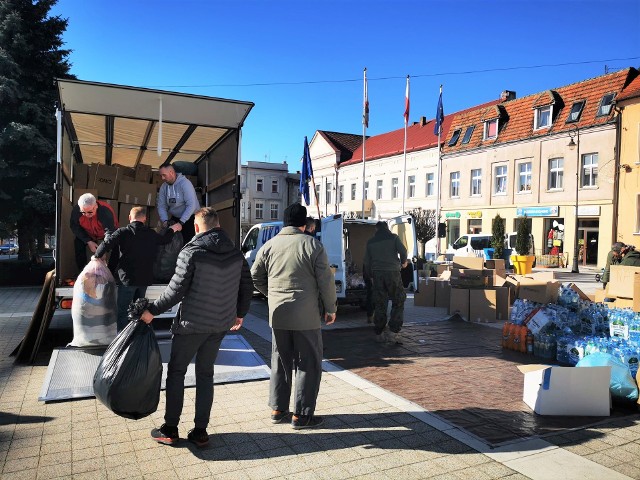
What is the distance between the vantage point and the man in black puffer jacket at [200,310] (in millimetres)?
3680

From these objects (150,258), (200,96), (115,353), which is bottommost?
(115,353)

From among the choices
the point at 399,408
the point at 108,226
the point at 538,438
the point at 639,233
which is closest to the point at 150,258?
the point at 108,226

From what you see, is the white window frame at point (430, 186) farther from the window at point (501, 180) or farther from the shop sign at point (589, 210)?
the shop sign at point (589, 210)

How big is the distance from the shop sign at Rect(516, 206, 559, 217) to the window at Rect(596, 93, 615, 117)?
202 inches

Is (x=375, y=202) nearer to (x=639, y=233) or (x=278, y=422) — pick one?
(x=639, y=233)

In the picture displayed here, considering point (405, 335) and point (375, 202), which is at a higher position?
point (375, 202)

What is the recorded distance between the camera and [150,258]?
5.81 m

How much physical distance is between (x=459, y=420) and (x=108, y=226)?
191 inches

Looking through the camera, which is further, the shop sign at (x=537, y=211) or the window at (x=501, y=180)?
the window at (x=501, y=180)

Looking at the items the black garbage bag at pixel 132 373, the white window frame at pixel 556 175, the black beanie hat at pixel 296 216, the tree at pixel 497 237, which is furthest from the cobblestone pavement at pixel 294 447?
the white window frame at pixel 556 175

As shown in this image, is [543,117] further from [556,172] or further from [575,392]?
[575,392]

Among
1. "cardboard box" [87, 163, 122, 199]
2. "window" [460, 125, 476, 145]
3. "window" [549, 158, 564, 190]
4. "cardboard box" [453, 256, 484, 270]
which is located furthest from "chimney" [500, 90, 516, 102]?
"cardboard box" [87, 163, 122, 199]

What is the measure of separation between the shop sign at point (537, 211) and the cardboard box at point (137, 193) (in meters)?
23.9

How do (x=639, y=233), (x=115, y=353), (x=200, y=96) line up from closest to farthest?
(x=115, y=353), (x=200, y=96), (x=639, y=233)
